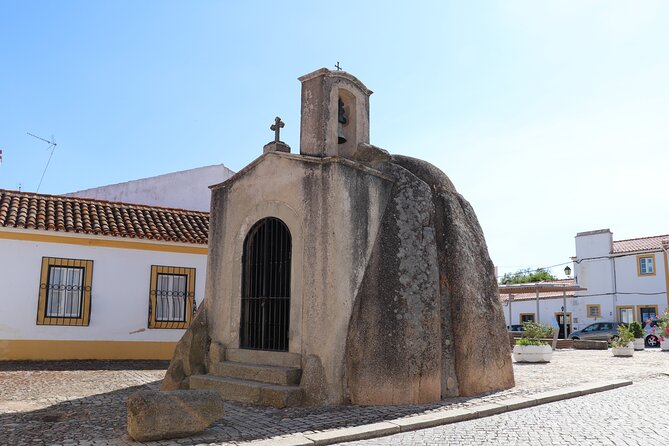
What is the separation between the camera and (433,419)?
21.5ft

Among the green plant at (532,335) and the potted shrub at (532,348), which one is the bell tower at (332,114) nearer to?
the potted shrub at (532,348)

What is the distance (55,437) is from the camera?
5.60 m

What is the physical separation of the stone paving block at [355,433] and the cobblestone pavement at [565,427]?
0.11m

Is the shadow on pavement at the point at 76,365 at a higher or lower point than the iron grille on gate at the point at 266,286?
lower

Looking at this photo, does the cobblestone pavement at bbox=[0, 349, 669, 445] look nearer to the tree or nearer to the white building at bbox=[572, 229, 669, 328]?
the white building at bbox=[572, 229, 669, 328]

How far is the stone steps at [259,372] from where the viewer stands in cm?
779

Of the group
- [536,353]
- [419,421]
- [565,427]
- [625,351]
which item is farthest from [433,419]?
[625,351]

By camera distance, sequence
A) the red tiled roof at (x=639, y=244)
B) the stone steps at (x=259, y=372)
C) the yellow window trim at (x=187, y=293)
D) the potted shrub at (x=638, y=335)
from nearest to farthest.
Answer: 1. the stone steps at (x=259, y=372)
2. the yellow window trim at (x=187, y=293)
3. the potted shrub at (x=638, y=335)
4. the red tiled roof at (x=639, y=244)

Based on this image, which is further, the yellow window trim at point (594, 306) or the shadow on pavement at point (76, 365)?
the yellow window trim at point (594, 306)

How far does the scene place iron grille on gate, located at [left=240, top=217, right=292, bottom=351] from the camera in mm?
8672

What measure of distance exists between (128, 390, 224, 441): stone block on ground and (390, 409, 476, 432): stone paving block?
2068 millimetres

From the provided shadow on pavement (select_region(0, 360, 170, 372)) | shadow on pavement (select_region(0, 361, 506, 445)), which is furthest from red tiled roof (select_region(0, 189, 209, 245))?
shadow on pavement (select_region(0, 361, 506, 445))

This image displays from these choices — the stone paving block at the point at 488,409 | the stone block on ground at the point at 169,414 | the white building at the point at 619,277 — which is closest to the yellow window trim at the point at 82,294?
the stone block on ground at the point at 169,414

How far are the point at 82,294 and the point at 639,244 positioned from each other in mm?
29970
